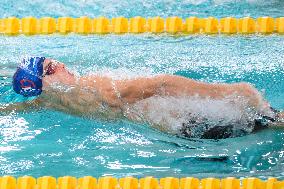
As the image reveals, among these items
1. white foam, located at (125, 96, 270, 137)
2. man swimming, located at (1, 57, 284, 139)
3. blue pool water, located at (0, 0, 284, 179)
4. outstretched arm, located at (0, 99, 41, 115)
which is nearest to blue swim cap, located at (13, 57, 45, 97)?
man swimming, located at (1, 57, 284, 139)

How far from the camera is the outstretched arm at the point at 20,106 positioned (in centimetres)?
463

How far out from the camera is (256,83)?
18.3 ft

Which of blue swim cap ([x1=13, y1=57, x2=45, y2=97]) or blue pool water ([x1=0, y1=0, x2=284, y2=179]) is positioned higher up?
blue swim cap ([x1=13, y1=57, x2=45, y2=97])

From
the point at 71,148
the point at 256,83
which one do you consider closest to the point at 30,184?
the point at 71,148

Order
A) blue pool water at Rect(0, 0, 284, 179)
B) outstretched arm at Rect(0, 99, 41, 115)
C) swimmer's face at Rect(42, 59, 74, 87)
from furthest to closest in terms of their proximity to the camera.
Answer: outstretched arm at Rect(0, 99, 41, 115) → swimmer's face at Rect(42, 59, 74, 87) → blue pool water at Rect(0, 0, 284, 179)

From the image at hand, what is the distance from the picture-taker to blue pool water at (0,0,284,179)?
4129mm

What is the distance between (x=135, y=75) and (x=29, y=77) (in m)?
0.89

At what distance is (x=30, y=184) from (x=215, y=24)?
354cm

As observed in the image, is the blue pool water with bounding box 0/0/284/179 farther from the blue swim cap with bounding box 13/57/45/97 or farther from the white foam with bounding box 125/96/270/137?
the blue swim cap with bounding box 13/57/45/97

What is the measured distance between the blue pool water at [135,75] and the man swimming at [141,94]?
3.5 inches

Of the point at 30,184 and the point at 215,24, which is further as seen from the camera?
the point at 215,24

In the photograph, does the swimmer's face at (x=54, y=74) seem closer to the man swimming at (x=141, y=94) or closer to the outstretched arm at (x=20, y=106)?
the man swimming at (x=141, y=94)

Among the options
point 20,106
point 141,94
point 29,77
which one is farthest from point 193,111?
point 20,106

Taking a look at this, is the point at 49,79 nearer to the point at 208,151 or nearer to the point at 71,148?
the point at 71,148
